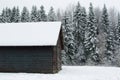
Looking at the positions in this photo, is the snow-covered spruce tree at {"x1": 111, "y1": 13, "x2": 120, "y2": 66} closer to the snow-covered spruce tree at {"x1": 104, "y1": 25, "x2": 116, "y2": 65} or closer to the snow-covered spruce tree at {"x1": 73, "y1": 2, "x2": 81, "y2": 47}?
the snow-covered spruce tree at {"x1": 104, "y1": 25, "x2": 116, "y2": 65}

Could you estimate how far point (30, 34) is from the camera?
3114 cm

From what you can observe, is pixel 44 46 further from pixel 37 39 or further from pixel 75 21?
pixel 75 21

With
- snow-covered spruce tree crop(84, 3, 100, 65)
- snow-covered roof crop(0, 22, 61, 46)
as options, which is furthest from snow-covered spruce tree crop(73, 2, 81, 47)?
snow-covered roof crop(0, 22, 61, 46)

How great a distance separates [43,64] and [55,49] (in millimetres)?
2066

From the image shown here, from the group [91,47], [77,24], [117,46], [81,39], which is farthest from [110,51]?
[77,24]

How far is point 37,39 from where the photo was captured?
29781 millimetres

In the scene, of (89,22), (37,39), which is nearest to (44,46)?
(37,39)

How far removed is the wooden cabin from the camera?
96.2 feet

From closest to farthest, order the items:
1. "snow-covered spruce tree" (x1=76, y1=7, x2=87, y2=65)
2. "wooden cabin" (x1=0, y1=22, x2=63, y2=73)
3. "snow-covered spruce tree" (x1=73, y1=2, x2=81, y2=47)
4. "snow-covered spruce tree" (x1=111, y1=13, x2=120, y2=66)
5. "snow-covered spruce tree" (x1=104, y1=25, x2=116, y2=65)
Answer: "wooden cabin" (x1=0, y1=22, x2=63, y2=73) < "snow-covered spruce tree" (x1=104, y1=25, x2=116, y2=65) < "snow-covered spruce tree" (x1=111, y1=13, x2=120, y2=66) < "snow-covered spruce tree" (x1=76, y1=7, x2=87, y2=65) < "snow-covered spruce tree" (x1=73, y1=2, x2=81, y2=47)

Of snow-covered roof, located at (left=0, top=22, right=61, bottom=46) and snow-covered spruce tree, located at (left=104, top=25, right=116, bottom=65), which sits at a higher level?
snow-covered roof, located at (left=0, top=22, right=61, bottom=46)

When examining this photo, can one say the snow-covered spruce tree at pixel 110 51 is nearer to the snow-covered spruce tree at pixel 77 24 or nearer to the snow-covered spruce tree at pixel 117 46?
the snow-covered spruce tree at pixel 117 46

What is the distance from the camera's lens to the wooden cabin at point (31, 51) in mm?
29312

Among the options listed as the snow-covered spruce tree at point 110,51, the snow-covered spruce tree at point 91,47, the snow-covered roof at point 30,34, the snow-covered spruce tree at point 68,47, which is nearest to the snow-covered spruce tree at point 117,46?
the snow-covered spruce tree at point 110,51

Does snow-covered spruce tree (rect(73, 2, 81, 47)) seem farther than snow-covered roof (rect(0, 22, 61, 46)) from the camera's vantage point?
Yes
